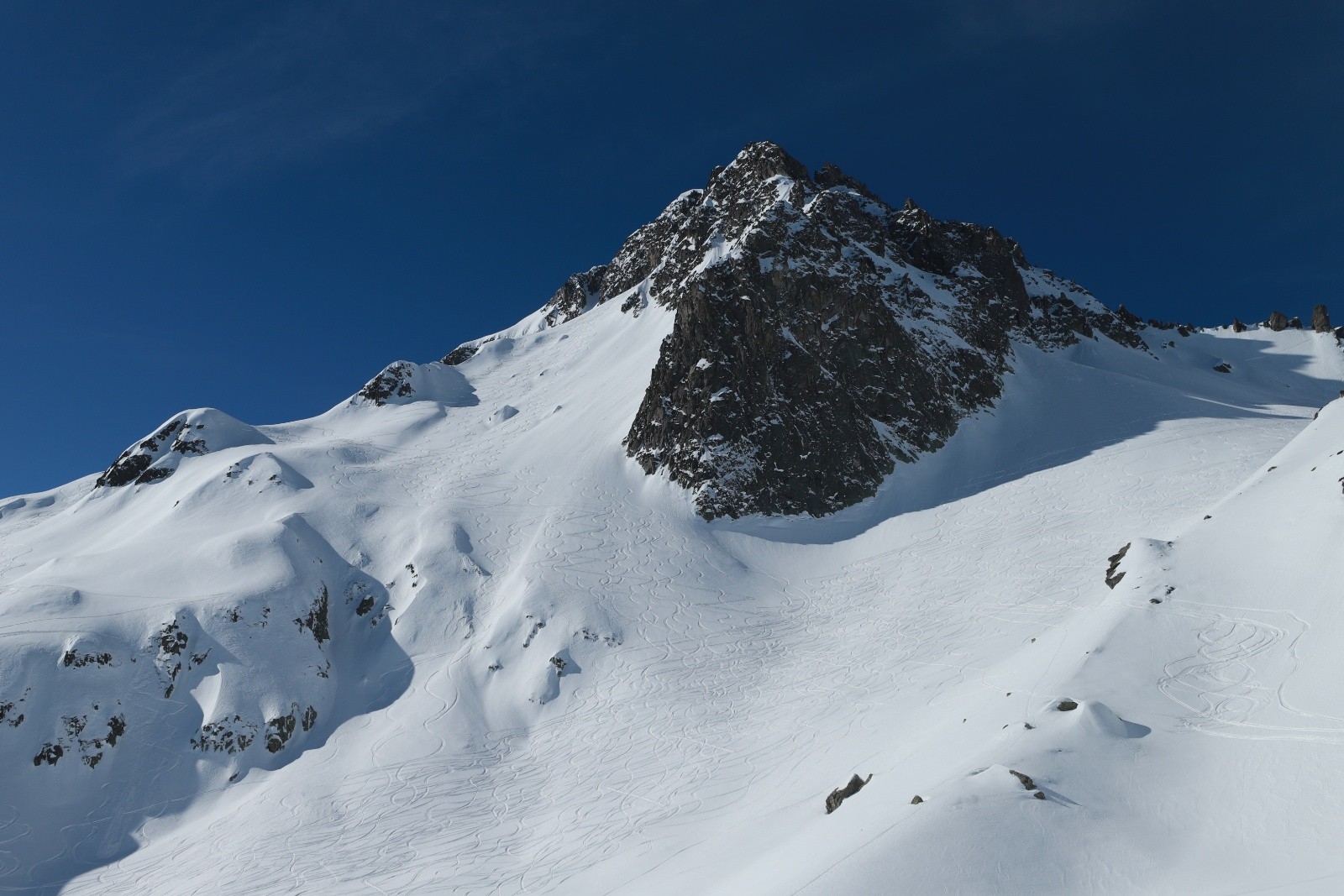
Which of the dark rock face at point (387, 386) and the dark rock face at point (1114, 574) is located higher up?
the dark rock face at point (387, 386)

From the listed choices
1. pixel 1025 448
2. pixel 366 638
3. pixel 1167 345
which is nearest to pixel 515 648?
pixel 366 638

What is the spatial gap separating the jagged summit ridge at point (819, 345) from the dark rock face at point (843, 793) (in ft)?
78.0

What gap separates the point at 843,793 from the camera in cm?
1641

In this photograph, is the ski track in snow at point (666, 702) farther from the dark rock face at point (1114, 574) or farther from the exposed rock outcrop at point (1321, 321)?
the exposed rock outcrop at point (1321, 321)

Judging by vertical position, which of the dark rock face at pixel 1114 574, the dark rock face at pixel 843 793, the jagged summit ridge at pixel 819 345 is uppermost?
the jagged summit ridge at pixel 819 345

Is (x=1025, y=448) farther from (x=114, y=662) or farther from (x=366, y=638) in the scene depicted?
(x=114, y=662)

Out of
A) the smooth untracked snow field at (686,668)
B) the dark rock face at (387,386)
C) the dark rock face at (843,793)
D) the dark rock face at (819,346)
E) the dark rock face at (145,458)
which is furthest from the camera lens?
the dark rock face at (387,386)

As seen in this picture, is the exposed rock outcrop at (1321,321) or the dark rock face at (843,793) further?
the exposed rock outcrop at (1321,321)

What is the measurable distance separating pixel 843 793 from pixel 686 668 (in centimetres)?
1287

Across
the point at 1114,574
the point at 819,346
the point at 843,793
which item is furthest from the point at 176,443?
the point at 1114,574

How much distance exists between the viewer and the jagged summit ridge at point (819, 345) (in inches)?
1681

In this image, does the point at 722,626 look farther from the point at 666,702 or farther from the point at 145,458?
the point at 145,458

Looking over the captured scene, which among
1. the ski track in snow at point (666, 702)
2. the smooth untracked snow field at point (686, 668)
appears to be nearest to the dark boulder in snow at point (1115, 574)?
the smooth untracked snow field at point (686, 668)

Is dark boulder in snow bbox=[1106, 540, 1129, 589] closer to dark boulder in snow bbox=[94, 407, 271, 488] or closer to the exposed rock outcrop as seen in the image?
dark boulder in snow bbox=[94, 407, 271, 488]
